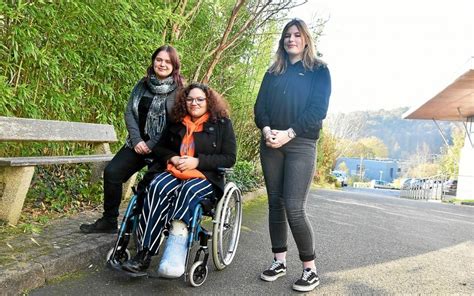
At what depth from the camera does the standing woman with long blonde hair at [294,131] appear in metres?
2.86

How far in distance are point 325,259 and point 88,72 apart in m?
2.72

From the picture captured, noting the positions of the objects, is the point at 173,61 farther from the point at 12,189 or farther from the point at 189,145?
the point at 12,189

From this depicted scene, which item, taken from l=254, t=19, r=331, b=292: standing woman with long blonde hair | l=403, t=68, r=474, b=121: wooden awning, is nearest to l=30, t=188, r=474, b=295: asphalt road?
l=254, t=19, r=331, b=292: standing woman with long blonde hair

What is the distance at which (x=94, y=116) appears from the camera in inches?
191

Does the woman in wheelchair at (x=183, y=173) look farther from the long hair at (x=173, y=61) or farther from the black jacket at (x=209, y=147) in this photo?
the long hair at (x=173, y=61)

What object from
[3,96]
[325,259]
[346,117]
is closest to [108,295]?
[3,96]

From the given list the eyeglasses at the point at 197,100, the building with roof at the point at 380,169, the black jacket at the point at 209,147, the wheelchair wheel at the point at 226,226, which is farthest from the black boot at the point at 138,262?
the building with roof at the point at 380,169

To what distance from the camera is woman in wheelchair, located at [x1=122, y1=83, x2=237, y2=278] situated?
2.68 meters

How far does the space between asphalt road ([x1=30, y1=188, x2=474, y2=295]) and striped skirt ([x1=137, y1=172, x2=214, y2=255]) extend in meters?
0.30

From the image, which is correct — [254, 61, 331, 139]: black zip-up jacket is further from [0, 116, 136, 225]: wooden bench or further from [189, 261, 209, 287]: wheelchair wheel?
[0, 116, 136, 225]: wooden bench

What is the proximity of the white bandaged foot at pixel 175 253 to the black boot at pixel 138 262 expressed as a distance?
0.44 feet

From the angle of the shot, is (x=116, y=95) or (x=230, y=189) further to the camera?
(x=116, y=95)

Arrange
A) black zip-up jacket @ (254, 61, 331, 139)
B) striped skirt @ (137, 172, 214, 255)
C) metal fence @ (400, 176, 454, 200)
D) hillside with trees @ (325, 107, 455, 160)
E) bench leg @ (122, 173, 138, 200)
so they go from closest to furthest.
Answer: striped skirt @ (137, 172, 214, 255)
black zip-up jacket @ (254, 61, 331, 139)
bench leg @ (122, 173, 138, 200)
metal fence @ (400, 176, 454, 200)
hillside with trees @ (325, 107, 455, 160)

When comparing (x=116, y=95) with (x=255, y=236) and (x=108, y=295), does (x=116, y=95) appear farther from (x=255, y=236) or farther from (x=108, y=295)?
(x=108, y=295)
